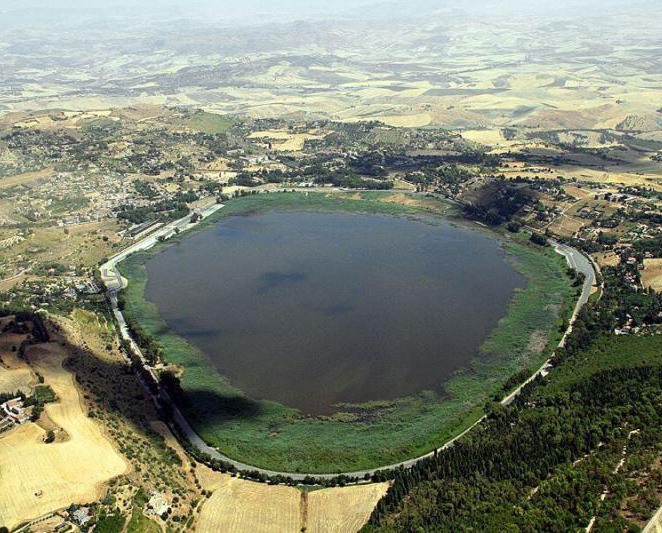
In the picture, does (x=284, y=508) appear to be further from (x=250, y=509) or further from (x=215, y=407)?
(x=215, y=407)

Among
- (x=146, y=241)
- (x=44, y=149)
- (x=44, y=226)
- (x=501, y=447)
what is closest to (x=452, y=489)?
(x=501, y=447)

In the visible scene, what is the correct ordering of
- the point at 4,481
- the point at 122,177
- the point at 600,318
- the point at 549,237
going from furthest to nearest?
the point at 122,177
the point at 549,237
the point at 600,318
the point at 4,481

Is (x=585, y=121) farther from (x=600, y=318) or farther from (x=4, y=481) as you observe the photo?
(x=4, y=481)

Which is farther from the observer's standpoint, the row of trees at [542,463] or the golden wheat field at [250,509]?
the golden wheat field at [250,509]

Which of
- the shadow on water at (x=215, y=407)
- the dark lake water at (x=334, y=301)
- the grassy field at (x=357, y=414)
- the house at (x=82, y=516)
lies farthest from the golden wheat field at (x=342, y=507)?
the house at (x=82, y=516)

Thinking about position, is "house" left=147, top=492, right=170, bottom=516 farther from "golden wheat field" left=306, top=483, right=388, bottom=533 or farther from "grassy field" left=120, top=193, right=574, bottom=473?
"golden wheat field" left=306, top=483, right=388, bottom=533

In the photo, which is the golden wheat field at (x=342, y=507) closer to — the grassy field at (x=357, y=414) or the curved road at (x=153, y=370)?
the curved road at (x=153, y=370)
